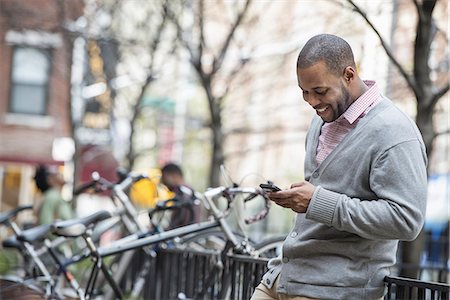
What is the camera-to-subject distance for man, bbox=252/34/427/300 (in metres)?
4.13

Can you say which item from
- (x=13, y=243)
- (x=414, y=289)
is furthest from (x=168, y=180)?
(x=414, y=289)

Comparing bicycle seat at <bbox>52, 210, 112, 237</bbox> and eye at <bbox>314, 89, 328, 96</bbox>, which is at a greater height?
eye at <bbox>314, 89, 328, 96</bbox>

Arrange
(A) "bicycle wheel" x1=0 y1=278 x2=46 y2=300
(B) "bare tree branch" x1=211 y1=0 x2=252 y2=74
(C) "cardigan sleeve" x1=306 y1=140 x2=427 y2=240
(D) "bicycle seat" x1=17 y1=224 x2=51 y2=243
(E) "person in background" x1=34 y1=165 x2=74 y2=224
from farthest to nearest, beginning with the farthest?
1. (B) "bare tree branch" x1=211 y1=0 x2=252 y2=74
2. (E) "person in background" x1=34 y1=165 x2=74 y2=224
3. (D) "bicycle seat" x1=17 y1=224 x2=51 y2=243
4. (A) "bicycle wheel" x1=0 y1=278 x2=46 y2=300
5. (C) "cardigan sleeve" x1=306 y1=140 x2=427 y2=240

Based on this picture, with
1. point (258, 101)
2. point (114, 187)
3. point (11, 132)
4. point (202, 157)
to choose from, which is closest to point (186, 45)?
point (114, 187)

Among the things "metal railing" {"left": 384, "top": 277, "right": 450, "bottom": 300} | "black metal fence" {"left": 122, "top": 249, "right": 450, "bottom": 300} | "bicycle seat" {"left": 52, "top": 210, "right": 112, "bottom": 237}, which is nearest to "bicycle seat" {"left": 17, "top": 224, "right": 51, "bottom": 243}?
"black metal fence" {"left": 122, "top": 249, "right": 450, "bottom": 300}

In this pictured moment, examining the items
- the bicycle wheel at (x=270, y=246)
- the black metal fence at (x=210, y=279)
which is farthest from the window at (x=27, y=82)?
the bicycle wheel at (x=270, y=246)

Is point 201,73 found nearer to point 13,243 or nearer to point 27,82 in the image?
point 13,243

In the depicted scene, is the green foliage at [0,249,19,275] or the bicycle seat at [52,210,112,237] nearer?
the bicycle seat at [52,210,112,237]

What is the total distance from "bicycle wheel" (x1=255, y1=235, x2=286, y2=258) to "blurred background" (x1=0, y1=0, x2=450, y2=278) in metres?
0.77

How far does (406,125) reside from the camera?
4258 mm

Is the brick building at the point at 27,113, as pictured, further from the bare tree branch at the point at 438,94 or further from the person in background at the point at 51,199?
the bare tree branch at the point at 438,94

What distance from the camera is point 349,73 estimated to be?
4289 millimetres

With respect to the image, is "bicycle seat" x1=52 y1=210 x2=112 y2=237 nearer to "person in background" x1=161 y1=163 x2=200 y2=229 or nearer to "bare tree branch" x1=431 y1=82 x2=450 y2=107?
"person in background" x1=161 y1=163 x2=200 y2=229

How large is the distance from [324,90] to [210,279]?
355 centimetres
